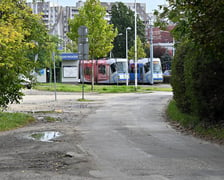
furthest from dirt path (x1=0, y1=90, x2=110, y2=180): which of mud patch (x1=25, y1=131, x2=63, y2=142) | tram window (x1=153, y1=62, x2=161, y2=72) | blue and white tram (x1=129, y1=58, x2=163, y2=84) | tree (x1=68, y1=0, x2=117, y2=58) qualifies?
blue and white tram (x1=129, y1=58, x2=163, y2=84)

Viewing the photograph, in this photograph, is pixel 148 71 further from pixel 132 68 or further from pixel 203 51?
pixel 203 51

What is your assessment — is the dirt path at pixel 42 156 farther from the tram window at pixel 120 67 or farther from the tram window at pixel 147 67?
the tram window at pixel 147 67

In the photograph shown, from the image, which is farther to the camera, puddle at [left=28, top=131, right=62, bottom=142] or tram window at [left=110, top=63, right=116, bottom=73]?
tram window at [left=110, top=63, right=116, bottom=73]

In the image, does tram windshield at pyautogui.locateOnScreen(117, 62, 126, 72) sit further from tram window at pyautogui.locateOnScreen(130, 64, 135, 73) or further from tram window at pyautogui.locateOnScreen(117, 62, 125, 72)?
tram window at pyautogui.locateOnScreen(130, 64, 135, 73)

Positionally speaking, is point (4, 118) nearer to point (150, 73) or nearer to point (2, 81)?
point (2, 81)

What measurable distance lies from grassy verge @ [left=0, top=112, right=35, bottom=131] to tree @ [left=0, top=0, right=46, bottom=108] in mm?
620

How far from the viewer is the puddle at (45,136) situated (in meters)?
13.1

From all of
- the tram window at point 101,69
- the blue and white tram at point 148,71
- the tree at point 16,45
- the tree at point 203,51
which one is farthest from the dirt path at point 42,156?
the tram window at point 101,69

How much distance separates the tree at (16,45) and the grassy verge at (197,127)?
596 centimetres

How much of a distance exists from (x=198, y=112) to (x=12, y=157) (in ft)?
22.1

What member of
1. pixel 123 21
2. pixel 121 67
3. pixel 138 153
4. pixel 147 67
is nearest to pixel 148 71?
pixel 147 67

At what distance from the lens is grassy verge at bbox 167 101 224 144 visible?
12.9m

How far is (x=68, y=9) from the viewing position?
17238 cm

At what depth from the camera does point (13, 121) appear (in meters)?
17.9
